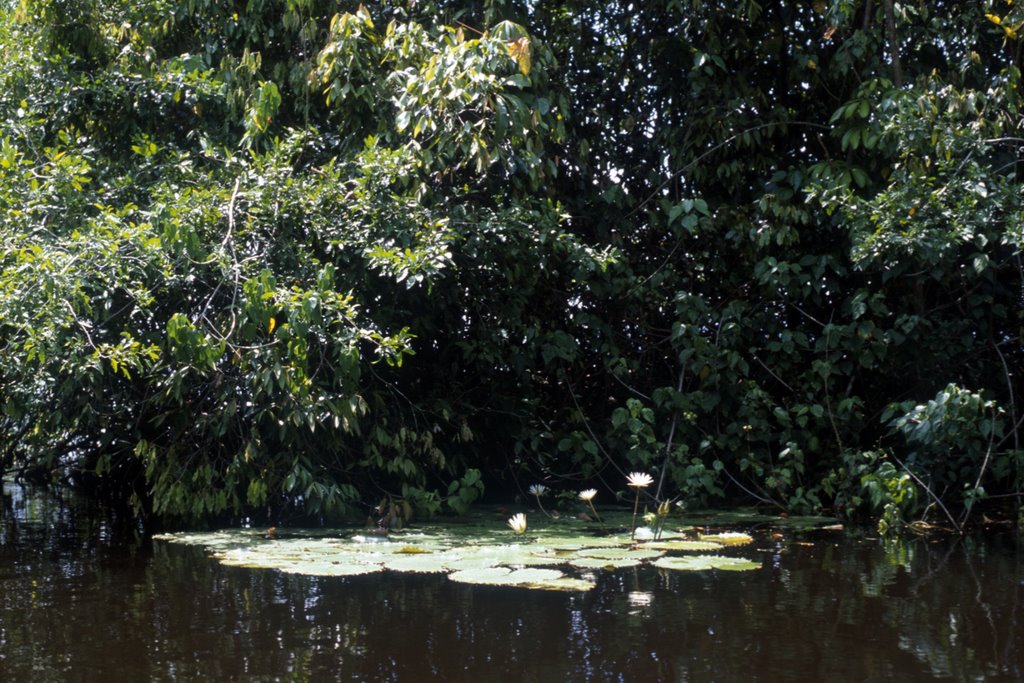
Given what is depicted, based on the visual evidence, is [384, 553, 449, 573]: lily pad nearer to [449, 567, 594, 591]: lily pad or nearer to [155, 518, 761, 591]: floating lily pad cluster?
[155, 518, 761, 591]: floating lily pad cluster

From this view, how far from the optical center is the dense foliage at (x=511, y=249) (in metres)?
5.73

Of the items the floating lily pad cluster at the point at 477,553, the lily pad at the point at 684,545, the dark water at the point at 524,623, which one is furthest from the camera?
the lily pad at the point at 684,545

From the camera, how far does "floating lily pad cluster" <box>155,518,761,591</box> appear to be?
186 inches

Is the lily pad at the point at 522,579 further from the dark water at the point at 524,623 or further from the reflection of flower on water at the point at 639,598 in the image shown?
the reflection of flower on water at the point at 639,598

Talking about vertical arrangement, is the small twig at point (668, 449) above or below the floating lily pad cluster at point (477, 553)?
above

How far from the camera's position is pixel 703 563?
16.0 feet

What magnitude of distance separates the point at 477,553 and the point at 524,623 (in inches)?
49.7

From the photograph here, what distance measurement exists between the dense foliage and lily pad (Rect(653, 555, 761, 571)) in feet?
4.64

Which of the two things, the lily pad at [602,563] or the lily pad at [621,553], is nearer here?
the lily pad at [602,563]

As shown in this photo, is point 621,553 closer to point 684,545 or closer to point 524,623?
point 684,545

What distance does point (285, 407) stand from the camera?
19.0 feet

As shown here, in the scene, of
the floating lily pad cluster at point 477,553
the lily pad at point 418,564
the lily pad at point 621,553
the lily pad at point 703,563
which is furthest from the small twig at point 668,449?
the lily pad at point 418,564

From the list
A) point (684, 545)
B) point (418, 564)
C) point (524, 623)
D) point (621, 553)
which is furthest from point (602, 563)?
point (524, 623)

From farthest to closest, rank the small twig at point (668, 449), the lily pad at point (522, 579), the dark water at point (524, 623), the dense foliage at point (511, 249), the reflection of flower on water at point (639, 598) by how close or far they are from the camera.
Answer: the small twig at point (668, 449), the dense foliage at point (511, 249), the lily pad at point (522, 579), the reflection of flower on water at point (639, 598), the dark water at point (524, 623)
